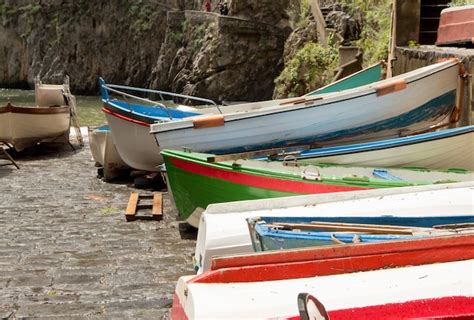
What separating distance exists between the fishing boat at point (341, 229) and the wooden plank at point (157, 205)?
16.1ft

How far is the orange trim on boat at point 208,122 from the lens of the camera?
9602mm

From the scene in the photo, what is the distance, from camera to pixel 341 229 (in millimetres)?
4621

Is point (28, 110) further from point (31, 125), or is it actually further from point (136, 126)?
point (136, 126)

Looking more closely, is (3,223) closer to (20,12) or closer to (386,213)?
(386,213)

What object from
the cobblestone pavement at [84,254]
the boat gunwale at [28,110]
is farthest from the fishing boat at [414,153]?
the boat gunwale at [28,110]

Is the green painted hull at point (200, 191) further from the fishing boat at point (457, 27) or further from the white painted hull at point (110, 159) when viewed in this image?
the white painted hull at point (110, 159)

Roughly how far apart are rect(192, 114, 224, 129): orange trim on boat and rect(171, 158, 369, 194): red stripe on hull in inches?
53.2

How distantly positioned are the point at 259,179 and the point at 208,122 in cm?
224

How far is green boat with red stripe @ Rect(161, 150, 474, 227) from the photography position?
7324mm

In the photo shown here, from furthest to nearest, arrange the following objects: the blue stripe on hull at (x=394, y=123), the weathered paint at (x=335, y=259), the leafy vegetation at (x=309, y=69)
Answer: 1. the leafy vegetation at (x=309, y=69)
2. the blue stripe on hull at (x=394, y=123)
3. the weathered paint at (x=335, y=259)

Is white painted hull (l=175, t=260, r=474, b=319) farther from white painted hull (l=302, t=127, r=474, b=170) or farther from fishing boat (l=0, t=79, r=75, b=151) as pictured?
fishing boat (l=0, t=79, r=75, b=151)

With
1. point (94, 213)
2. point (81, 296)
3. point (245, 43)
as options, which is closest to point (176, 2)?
point (245, 43)

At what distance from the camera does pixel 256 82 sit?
44.2 m

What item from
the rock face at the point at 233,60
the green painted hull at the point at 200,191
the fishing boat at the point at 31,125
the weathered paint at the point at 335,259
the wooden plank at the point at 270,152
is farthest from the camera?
the rock face at the point at 233,60
